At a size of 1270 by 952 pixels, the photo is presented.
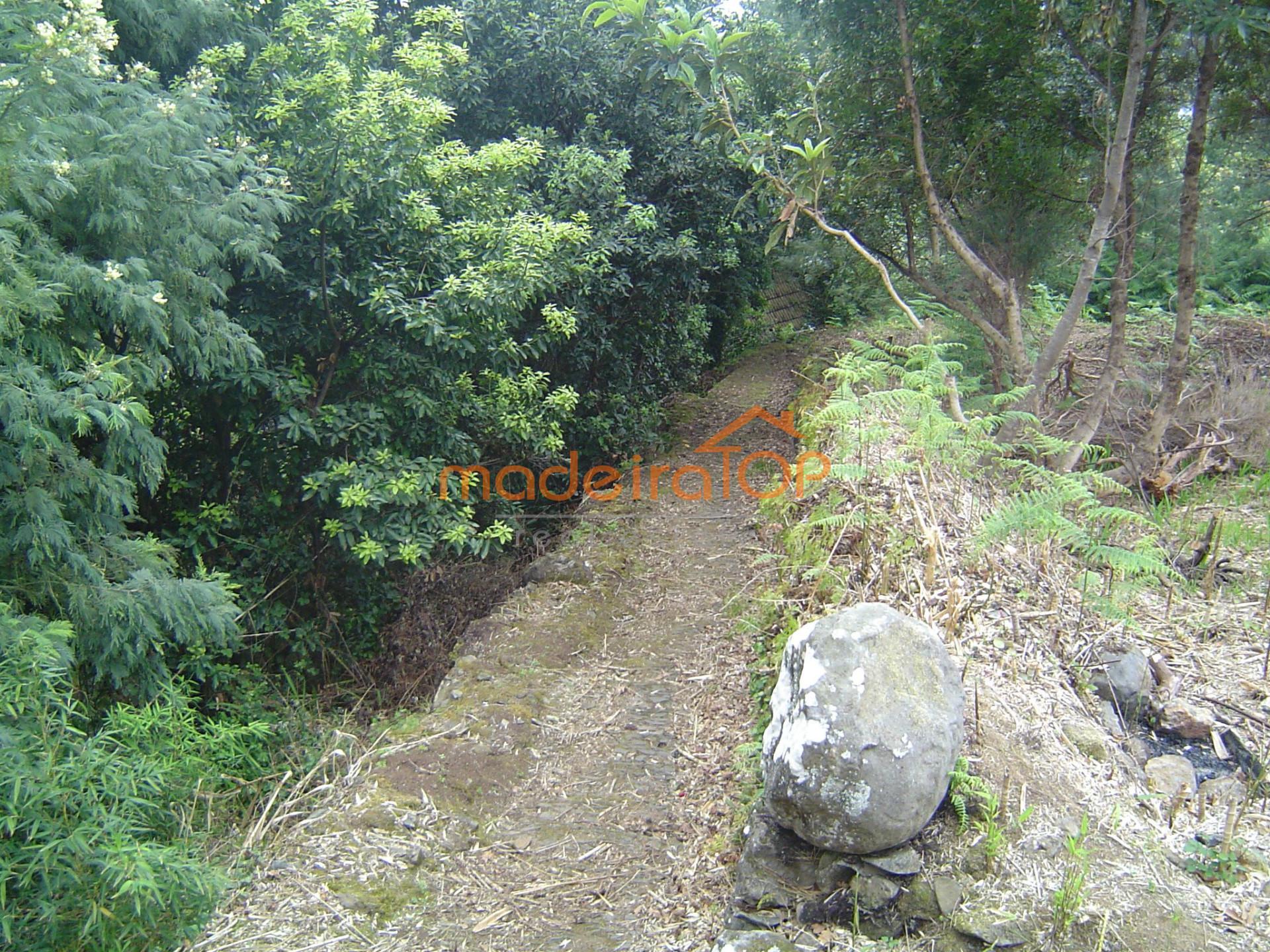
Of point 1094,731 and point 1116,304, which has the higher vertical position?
point 1116,304

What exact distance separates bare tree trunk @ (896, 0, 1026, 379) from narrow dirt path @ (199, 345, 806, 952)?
2.93m

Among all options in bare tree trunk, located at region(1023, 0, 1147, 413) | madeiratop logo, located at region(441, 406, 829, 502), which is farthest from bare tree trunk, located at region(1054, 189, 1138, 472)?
madeiratop logo, located at region(441, 406, 829, 502)

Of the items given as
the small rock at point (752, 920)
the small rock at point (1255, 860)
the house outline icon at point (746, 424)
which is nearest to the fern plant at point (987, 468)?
the small rock at point (1255, 860)

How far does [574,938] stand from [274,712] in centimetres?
317

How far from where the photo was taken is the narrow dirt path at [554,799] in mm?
3695

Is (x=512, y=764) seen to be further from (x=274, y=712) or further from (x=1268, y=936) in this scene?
(x=1268, y=936)

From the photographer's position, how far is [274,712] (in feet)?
19.5

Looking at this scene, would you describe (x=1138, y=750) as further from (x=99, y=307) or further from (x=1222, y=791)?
(x=99, y=307)

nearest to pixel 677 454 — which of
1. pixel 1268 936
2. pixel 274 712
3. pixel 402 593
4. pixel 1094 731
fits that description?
pixel 402 593

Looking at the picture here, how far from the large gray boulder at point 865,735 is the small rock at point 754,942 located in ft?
1.19

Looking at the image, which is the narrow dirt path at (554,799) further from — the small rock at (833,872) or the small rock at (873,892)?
the small rock at (873,892)

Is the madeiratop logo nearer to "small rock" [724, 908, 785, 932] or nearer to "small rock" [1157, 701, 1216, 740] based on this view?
"small rock" [1157, 701, 1216, 740]

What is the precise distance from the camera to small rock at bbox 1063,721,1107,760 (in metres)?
3.76

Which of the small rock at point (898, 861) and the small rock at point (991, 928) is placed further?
→ the small rock at point (898, 861)
